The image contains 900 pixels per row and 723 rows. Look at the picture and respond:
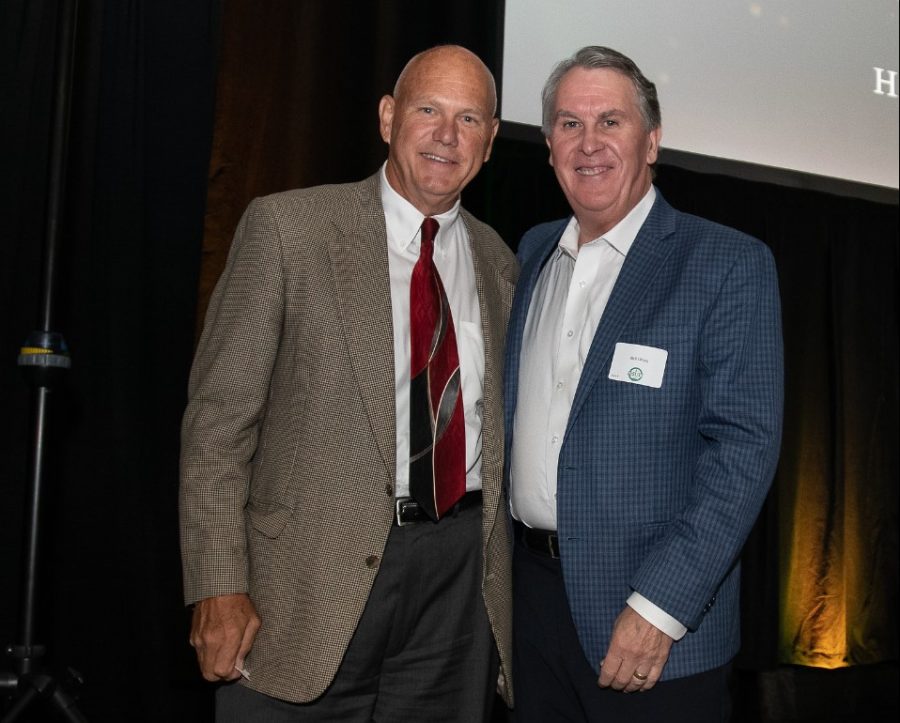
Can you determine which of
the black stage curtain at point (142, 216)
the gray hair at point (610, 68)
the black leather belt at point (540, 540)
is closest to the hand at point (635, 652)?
the black leather belt at point (540, 540)

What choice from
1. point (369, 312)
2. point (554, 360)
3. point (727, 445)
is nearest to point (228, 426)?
point (369, 312)

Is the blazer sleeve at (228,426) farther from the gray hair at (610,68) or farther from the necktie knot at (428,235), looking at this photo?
the gray hair at (610,68)

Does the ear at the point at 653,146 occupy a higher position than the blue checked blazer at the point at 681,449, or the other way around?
the ear at the point at 653,146

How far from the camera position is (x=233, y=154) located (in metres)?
2.94

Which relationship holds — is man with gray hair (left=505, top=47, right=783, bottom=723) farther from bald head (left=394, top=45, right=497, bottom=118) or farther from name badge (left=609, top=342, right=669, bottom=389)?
bald head (left=394, top=45, right=497, bottom=118)

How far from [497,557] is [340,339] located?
564 millimetres

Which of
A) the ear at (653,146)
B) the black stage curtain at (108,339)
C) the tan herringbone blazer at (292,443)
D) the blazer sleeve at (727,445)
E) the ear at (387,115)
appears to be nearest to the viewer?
the blazer sleeve at (727,445)

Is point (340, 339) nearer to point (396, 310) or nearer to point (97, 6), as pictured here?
point (396, 310)

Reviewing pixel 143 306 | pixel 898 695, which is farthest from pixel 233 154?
pixel 898 695

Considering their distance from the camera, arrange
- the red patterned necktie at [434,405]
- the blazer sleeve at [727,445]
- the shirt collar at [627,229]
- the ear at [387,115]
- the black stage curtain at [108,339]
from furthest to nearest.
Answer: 1. the black stage curtain at [108,339]
2. the ear at [387,115]
3. the shirt collar at [627,229]
4. the red patterned necktie at [434,405]
5. the blazer sleeve at [727,445]

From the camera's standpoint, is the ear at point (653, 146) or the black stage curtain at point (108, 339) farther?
the black stage curtain at point (108, 339)

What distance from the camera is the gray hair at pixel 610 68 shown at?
1.84 metres

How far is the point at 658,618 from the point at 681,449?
32 cm

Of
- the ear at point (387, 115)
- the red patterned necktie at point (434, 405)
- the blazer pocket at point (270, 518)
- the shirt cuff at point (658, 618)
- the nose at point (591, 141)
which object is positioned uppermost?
the ear at point (387, 115)
